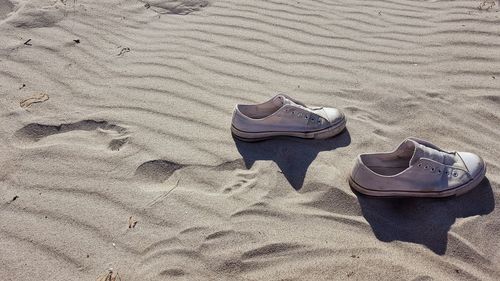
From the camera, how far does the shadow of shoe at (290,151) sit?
256cm

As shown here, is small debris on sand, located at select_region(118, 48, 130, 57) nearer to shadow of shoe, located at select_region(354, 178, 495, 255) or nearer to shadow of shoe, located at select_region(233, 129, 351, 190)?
shadow of shoe, located at select_region(233, 129, 351, 190)

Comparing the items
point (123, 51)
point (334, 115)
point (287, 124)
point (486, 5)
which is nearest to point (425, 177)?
point (334, 115)

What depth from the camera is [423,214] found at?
7.41 feet

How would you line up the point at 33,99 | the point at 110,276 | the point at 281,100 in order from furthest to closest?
the point at 33,99 → the point at 281,100 → the point at 110,276

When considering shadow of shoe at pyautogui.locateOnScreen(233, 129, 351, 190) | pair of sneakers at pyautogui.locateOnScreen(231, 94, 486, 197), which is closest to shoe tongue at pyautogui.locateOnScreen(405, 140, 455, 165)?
pair of sneakers at pyautogui.locateOnScreen(231, 94, 486, 197)

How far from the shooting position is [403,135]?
2.81 m

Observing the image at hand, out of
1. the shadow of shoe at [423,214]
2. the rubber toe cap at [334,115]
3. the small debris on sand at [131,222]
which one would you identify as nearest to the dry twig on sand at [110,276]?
the small debris on sand at [131,222]

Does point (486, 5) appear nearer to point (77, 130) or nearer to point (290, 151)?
point (290, 151)

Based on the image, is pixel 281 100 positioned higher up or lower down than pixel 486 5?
lower down

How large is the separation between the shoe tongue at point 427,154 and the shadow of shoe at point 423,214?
0.20 m

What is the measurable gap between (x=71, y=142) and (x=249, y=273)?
147cm

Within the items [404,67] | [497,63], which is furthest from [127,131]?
[497,63]

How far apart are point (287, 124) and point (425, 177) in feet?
2.82

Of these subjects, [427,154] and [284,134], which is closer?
[427,154]
